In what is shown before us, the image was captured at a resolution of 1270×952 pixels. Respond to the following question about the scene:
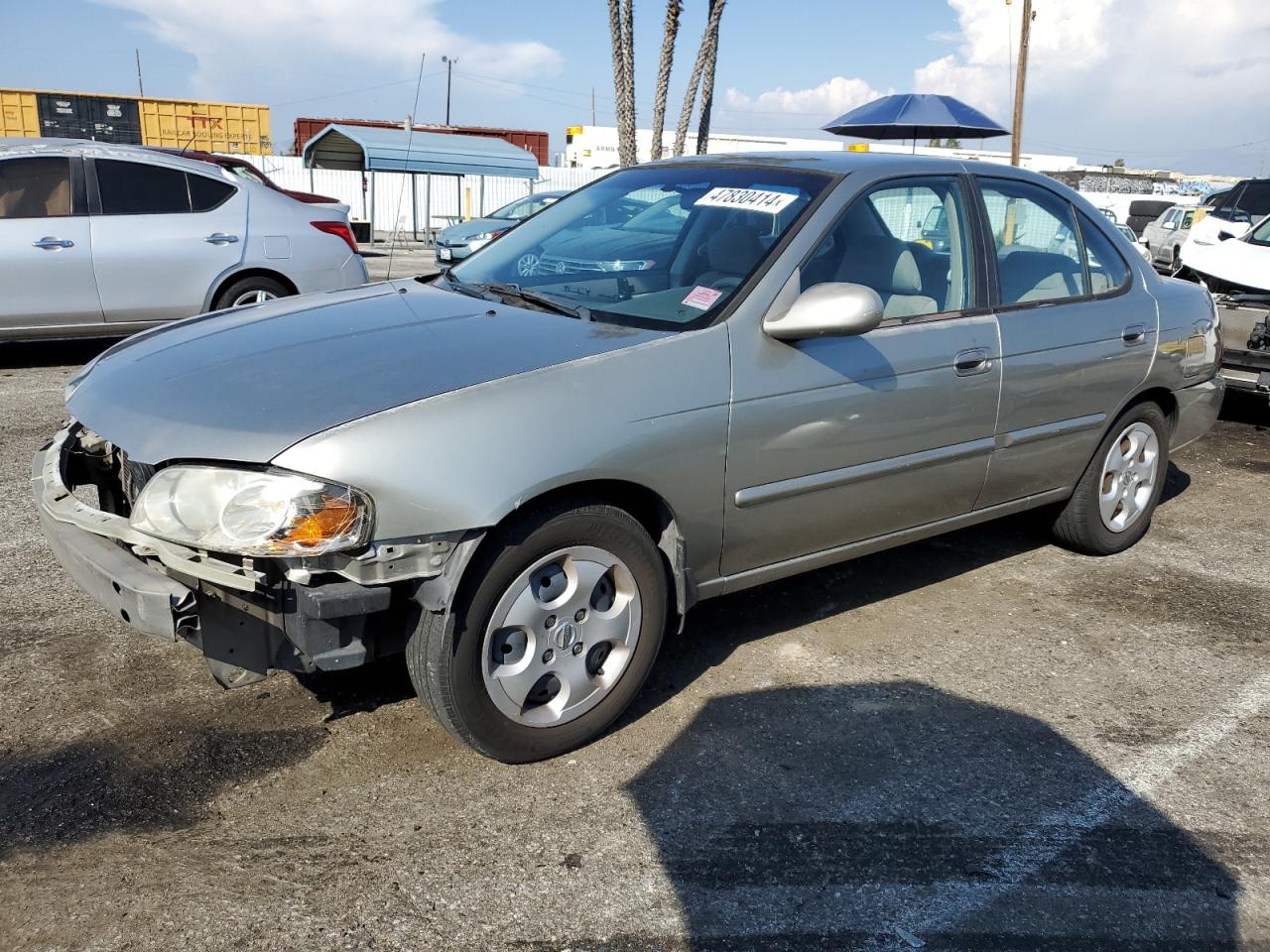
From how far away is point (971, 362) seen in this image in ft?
12.7

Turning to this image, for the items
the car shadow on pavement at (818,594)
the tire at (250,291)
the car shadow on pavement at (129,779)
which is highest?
the tire at (250,291)

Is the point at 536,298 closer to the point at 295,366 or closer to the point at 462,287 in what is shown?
the point at 462,287

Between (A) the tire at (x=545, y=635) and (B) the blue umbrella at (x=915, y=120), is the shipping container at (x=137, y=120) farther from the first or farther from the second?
(A) the tire at (x=545, y=635)

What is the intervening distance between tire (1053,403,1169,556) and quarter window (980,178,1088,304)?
706mm

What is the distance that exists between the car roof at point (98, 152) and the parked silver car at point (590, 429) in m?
4.77

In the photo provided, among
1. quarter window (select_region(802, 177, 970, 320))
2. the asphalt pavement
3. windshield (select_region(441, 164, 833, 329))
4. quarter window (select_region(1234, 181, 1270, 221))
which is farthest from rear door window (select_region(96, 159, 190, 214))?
quarter window (select_region(1234, 181, 1270, 221))

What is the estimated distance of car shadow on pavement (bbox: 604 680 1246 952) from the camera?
246 cm

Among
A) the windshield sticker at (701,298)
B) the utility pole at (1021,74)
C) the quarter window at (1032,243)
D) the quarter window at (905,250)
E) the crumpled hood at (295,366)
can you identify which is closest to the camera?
the crumpled hood at (295,366)

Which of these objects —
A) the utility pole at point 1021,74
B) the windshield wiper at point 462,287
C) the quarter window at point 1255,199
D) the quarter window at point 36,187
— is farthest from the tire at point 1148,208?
the windshield wiper at point 462,287

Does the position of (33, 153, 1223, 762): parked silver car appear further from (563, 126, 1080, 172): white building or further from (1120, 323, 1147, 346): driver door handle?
(563, 126, 1080, 172): white building

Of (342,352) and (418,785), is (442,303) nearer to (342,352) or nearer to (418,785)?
(342,352)

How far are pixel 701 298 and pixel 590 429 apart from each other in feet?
2.44

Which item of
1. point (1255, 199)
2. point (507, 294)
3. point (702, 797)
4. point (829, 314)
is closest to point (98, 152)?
point (507, 294)

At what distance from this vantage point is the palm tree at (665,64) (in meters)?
22.1
